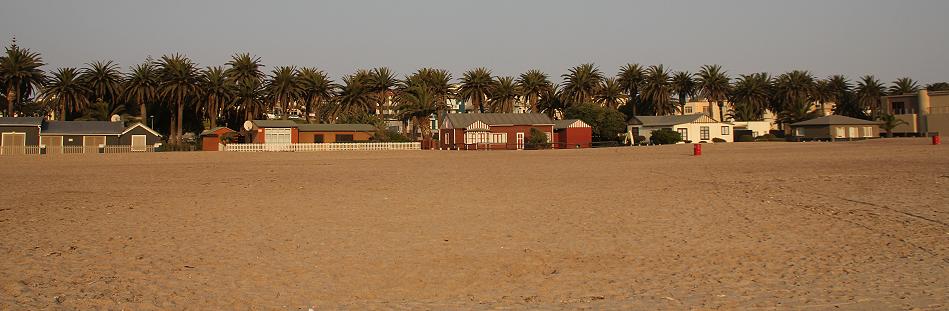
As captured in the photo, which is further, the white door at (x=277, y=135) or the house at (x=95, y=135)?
the white door at (x=277, y=135)

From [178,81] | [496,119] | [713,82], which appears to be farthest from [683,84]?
[178,81]

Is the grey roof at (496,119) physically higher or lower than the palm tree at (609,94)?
lower

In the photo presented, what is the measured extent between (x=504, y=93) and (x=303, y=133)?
2780 cm

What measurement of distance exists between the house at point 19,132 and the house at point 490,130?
33.6 metres

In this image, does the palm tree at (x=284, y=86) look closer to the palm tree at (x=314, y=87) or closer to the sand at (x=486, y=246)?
the palm tree at (x=314, y=87)

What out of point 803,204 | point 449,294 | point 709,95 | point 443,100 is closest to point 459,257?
point 449,294

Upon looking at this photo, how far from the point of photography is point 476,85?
3588 inches

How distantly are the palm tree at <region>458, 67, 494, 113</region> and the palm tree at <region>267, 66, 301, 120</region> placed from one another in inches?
781

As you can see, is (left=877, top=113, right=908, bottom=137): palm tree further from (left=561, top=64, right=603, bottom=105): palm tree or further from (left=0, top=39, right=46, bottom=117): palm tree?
(left=0, top=39, right=46, bottom=117): palm tree

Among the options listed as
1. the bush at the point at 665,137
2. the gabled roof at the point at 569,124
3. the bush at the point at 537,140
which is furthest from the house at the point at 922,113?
the bush at the point at 537,140

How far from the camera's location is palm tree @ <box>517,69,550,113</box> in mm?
91312

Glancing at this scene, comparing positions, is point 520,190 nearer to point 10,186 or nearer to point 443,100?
point 10,186

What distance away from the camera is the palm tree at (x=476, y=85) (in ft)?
299

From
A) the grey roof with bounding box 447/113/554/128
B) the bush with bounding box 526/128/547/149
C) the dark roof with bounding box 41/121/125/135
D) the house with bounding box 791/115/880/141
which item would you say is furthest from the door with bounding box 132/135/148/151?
the house with bounding box 791/115/880/141
